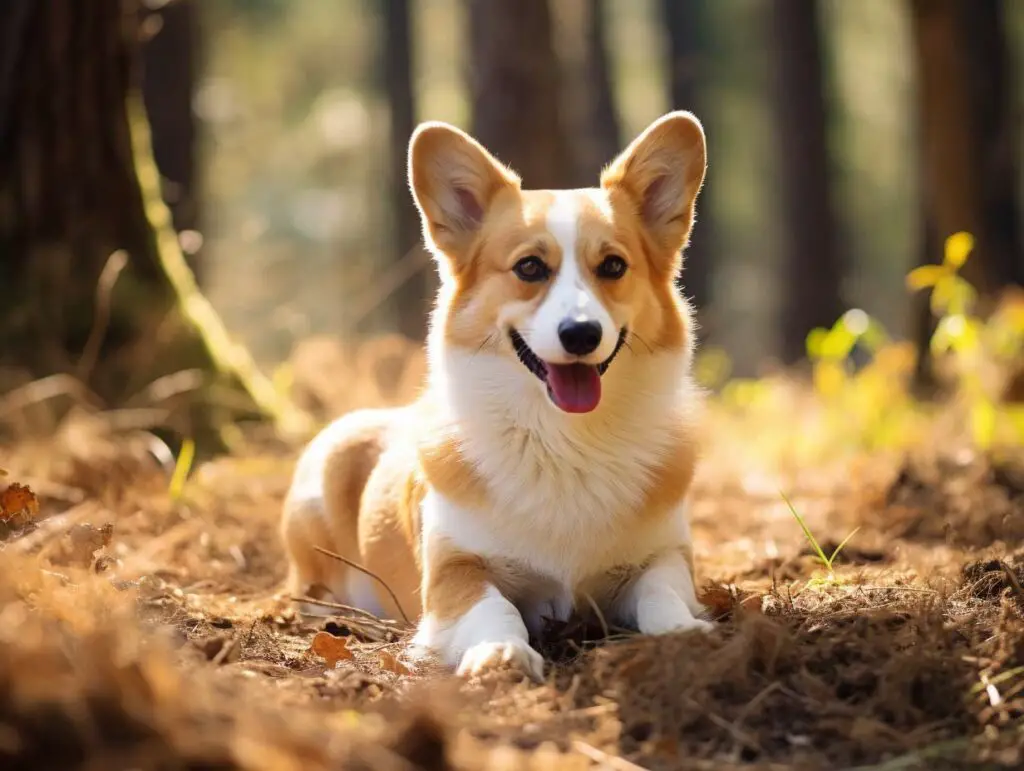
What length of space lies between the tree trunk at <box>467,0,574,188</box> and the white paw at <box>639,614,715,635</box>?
14.0 feet

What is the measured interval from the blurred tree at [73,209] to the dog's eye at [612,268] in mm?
3002

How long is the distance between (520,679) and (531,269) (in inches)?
47.9

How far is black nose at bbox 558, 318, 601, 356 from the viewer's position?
3.09 metres

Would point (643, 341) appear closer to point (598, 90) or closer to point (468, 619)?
point (468, 619)

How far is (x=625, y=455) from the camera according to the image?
3.38 m

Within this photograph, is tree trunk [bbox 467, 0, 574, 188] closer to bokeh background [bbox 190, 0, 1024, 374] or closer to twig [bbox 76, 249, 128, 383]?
bokeh background [bbox 190, 0, 1024, 374]

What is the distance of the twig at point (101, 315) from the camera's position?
5.19 metres

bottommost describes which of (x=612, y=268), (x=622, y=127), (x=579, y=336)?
(x=579, y=336)

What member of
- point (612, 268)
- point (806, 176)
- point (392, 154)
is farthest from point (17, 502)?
point (392, 154)

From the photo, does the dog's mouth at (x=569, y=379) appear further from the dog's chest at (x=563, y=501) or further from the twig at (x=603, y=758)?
the twig at (x=603, y=758)

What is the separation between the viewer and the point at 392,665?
119 inches

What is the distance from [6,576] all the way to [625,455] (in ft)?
5.55

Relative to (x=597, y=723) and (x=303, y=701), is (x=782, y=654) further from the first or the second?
(x=303, y=701)

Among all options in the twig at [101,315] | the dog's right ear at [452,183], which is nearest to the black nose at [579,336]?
the dog's right ear at [452,183]
